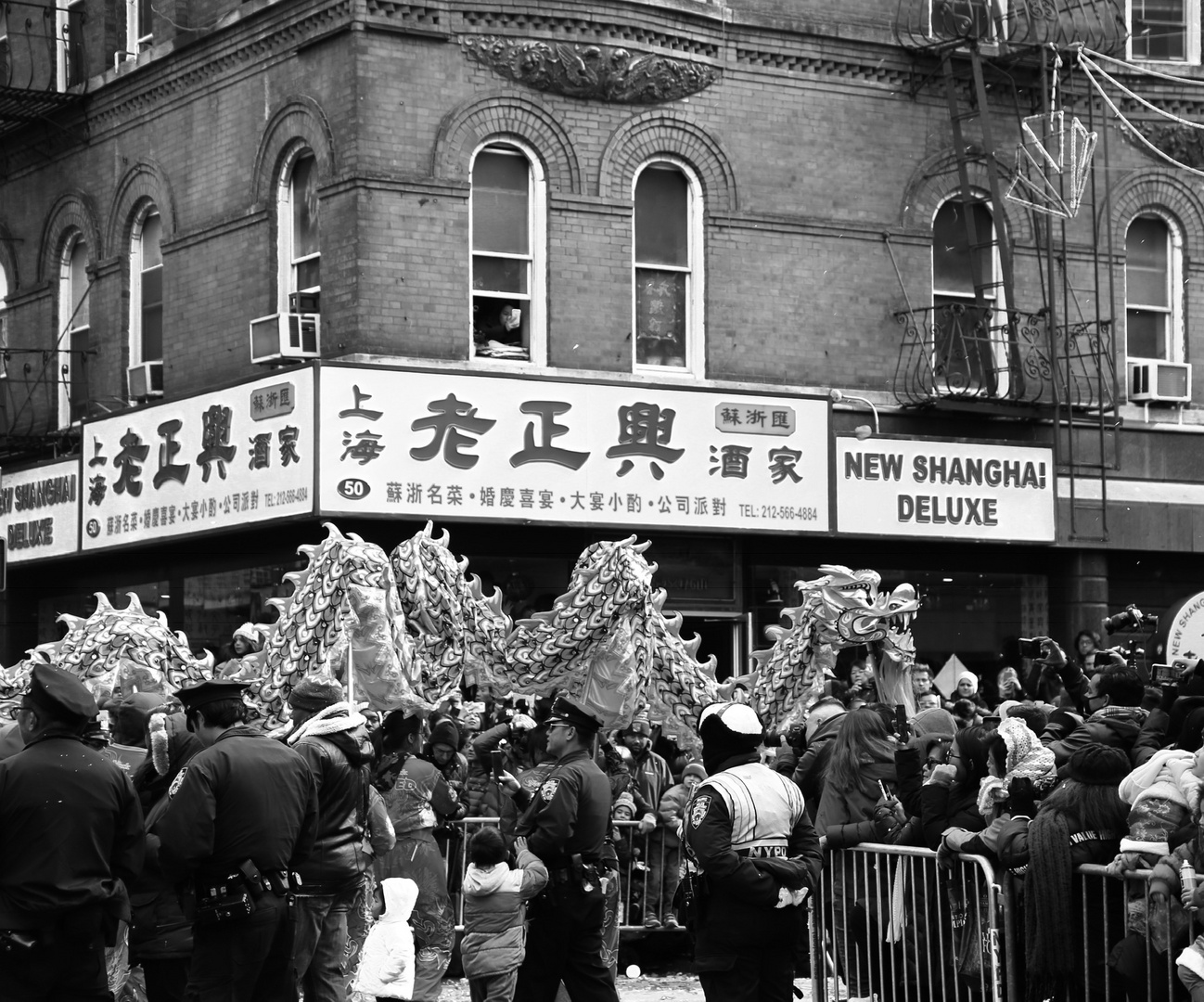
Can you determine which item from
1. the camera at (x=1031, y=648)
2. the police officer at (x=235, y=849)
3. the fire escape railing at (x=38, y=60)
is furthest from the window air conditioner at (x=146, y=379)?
the police officer at (x=235, y=849)

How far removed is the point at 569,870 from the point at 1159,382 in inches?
593

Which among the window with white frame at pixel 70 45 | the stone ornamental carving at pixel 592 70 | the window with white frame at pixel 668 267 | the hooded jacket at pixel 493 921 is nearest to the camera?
the hooded jacket at pixel 493 921

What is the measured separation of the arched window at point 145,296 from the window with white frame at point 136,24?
1.91 metres

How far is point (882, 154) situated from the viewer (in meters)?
22.3

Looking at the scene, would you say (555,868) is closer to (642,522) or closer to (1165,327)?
(642,522)

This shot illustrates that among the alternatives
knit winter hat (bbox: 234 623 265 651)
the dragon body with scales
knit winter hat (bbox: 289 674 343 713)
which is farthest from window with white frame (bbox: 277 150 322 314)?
knit winter hat (bbox: 289 674 343 713)

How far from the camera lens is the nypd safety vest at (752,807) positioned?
9016 millimetres

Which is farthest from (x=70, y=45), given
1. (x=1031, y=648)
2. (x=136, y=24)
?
(x=1031, y=648)

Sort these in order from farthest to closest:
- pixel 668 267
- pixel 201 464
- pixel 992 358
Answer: pixel 992 358, pixel 668 267, pixel 201 464

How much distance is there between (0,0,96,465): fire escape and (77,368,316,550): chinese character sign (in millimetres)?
2128

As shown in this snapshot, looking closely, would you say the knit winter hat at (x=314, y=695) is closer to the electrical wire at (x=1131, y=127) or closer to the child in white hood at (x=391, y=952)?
the child in white hood at (x=391, y=952)

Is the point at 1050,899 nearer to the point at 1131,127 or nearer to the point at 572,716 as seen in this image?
the point at 572,716

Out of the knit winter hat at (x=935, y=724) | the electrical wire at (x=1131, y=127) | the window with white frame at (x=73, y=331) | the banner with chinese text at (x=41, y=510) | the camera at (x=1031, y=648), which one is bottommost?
the knit winter hat at (x=935, y=724)

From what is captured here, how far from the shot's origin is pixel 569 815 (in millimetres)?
9891
